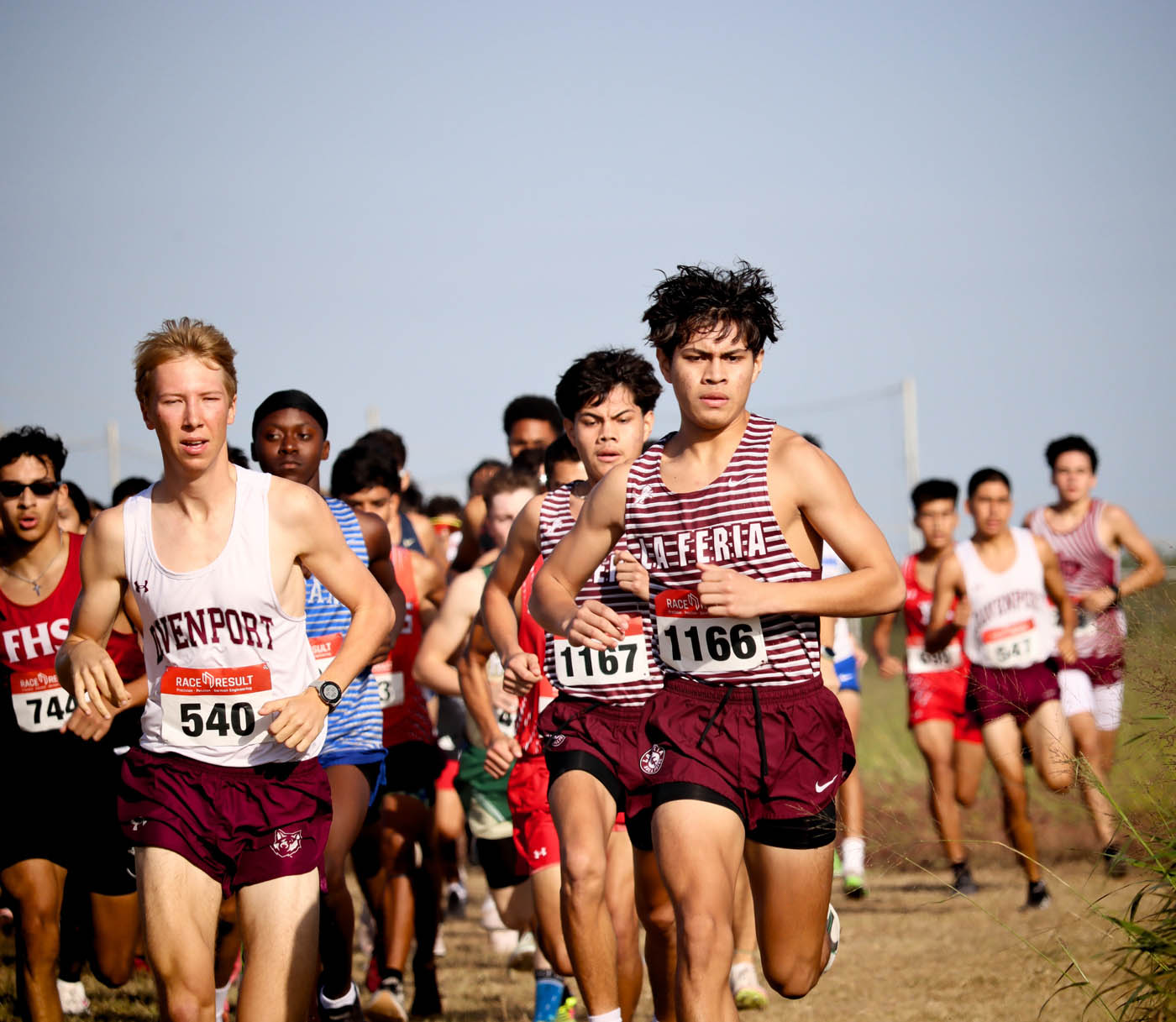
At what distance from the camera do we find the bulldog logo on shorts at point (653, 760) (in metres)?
4.29

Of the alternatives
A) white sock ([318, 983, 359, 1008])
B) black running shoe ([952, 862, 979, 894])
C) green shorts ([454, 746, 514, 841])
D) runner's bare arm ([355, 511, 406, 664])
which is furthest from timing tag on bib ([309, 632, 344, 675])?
black running shoe ([952, 862, 979, 894])

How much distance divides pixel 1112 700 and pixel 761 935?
7.13 ft

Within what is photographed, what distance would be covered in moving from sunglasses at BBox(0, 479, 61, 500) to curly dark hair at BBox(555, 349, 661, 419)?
6.93 feet

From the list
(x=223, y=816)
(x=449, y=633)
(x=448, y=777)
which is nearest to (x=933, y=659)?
(x=448, y=777)

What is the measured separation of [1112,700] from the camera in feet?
19.0

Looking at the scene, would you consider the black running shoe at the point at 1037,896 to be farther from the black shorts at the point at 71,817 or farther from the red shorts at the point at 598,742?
the black shorts at the point at 71,817

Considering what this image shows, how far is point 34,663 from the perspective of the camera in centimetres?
598

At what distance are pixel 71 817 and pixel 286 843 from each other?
1.90 metres

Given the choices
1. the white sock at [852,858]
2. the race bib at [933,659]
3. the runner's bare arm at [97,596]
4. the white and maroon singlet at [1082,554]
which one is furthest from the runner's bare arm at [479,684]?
the white and maroon singlet at [1082,554]

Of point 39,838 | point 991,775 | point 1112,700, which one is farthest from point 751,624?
point 991,775

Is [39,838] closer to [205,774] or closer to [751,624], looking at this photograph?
[205,774]

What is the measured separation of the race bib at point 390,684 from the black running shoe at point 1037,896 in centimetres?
369

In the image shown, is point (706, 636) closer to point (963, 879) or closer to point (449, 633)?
point (449, 633)

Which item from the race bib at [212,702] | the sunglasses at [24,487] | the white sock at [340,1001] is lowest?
the white sock at [340,1001]
